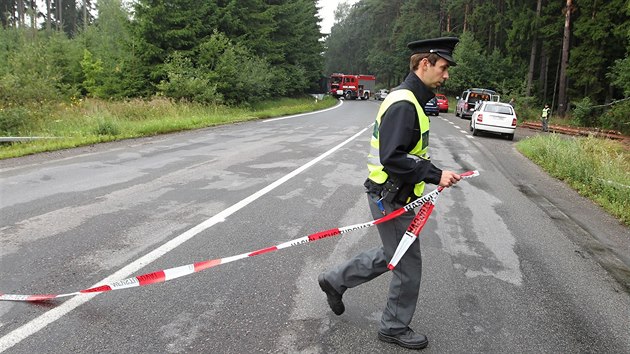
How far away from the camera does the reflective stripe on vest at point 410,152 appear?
2.78 metres

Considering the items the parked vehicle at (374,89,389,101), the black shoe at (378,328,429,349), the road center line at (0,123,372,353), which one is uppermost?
the parked vehicle at (374,89,389,101)

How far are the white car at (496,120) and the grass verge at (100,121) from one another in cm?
1062

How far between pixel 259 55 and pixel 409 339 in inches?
1371

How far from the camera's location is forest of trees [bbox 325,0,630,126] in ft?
91.9

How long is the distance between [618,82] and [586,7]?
28.9 ft

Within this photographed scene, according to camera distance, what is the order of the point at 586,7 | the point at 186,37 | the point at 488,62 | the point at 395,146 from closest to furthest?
1. the point at 395,146
2. the point at 186,37
3. the point at 586,7
4. the point at 488,62

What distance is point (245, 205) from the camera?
20.5 feet

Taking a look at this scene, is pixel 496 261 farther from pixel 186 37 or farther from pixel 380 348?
pixel 186 37

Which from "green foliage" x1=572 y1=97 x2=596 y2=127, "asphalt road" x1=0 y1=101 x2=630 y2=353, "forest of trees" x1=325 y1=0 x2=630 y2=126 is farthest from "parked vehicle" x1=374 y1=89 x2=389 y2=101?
"asphalt road" x1=0 y1=101 x2=630 y2=353

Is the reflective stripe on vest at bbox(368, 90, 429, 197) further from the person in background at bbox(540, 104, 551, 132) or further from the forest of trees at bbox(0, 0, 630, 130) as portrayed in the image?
the person in background at bbox(540, 104, 551, 132)

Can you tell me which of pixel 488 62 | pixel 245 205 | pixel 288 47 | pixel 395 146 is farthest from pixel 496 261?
pixel 488 62

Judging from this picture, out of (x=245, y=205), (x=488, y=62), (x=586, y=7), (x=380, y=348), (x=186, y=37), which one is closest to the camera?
(x=380, y=348)

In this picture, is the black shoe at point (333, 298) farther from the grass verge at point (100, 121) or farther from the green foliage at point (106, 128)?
the green foliage at point (106, 128)

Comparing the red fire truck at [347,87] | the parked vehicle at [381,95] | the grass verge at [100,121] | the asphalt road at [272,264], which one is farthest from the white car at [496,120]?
the red fire truck at [347,87]
